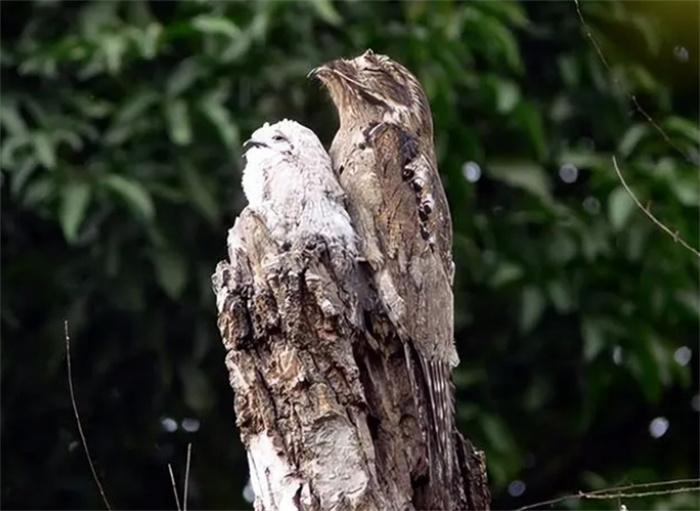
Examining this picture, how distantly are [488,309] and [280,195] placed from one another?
8.60 ft

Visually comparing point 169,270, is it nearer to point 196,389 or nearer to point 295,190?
point 196,389

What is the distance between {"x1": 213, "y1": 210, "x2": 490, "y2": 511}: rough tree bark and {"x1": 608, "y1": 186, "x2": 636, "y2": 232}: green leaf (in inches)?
90.4

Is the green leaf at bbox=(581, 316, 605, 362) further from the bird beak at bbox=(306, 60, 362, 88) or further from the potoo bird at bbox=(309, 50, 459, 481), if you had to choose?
the potoo bird at bbox=(309, 50, 459, 481)

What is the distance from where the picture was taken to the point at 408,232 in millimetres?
3182

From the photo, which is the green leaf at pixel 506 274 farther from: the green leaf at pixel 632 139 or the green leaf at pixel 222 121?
the green leaf at pixel 222 121

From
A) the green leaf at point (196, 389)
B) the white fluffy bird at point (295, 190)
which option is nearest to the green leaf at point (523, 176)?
the green leaf at point (196, 389)

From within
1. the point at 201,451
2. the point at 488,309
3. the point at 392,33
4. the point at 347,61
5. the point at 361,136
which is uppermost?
the point at 392,33

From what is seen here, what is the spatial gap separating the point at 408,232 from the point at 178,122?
2.06 metres

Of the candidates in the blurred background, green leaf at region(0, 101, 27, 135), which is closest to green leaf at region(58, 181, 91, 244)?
the blurred background

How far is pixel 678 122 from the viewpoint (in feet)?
17.0

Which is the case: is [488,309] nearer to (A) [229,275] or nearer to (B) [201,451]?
(B) [201,451]

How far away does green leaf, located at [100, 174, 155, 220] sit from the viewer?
4926 mm

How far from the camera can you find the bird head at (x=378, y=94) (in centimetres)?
354

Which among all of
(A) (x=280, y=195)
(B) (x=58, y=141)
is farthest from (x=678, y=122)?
(A) (x=280, y=195)
